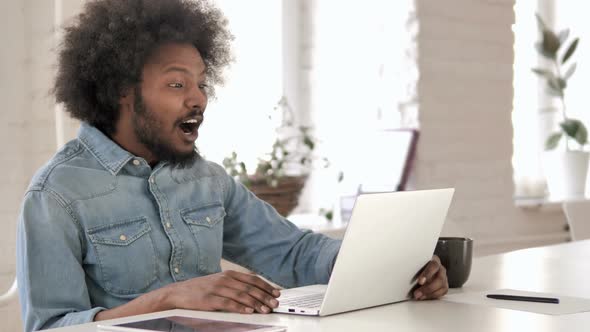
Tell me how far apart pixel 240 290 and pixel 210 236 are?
461 millimetres

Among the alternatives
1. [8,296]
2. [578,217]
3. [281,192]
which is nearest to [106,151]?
[8,296]

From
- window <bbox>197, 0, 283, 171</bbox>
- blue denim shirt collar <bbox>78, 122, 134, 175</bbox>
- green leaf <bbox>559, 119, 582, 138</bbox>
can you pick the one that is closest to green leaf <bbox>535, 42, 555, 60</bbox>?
green leaf <bbox>559, 119, 582, 138</bbox>

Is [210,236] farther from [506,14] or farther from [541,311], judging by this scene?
[506,14]

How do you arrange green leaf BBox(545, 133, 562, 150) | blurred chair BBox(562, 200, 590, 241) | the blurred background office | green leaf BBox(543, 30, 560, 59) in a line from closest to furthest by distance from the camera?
blurred chair BBox(562, 200, 590, 241), the blurred background office, green leaf BBox(543, 30, 560, 59), green leaf BBox(545, 133, 562, 150)

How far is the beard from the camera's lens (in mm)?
1804

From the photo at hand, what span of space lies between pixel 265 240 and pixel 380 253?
68 cm

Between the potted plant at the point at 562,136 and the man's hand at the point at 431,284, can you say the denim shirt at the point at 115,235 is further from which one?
the potted plant at the point at 562,136

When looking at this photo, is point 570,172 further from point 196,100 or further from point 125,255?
point 125,255

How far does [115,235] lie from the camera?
1.69m

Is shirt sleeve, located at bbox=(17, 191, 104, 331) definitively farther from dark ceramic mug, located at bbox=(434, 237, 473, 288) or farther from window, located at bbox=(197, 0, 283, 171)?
window, located at bbox=(197, 0, 283, 171)

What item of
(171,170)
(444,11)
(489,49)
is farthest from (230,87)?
(171,170)

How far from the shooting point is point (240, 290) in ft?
4.68

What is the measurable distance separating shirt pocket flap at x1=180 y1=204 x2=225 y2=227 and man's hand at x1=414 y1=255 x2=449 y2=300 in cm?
50

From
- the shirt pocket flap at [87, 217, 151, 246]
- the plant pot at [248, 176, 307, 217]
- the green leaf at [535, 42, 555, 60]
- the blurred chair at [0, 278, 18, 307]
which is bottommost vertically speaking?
the blurred chair at [0, 278, 18, 307]
